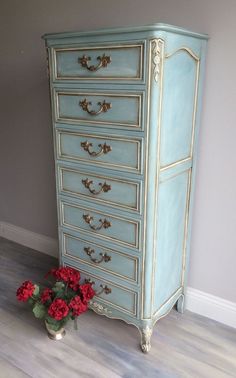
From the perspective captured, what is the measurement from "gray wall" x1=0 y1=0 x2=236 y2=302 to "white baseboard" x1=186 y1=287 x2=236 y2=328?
40 mm

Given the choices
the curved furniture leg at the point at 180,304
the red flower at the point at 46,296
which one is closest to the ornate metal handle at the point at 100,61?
the red flower at the point at 46,296

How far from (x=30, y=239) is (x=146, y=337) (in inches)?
53.9

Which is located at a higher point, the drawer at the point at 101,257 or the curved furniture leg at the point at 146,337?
the drawer at the point at 101,257

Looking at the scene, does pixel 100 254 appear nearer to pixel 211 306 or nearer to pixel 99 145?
pixel 99 145

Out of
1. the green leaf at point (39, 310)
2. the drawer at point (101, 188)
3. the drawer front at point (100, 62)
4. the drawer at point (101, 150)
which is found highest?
the drawer front at point (100, 62)

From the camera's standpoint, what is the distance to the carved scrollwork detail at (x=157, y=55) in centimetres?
128

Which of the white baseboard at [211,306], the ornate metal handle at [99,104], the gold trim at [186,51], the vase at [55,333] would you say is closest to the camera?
the gold trim at [186,51]

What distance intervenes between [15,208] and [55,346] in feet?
4.27

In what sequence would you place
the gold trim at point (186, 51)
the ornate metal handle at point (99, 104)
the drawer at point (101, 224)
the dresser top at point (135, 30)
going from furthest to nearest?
the drawer at point (101, 224)
the ornate metal handle at point (99, 104)
the gold trim at point (186, 51)
the dresser top at point (135, 30)

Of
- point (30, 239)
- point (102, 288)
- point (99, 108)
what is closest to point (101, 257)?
point (102, 288)

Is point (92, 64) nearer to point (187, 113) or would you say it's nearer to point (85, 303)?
point (187, 113)

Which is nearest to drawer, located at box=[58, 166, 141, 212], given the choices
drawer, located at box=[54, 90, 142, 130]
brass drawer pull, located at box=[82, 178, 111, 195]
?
brass drawer pull, located at box=[82, 178, 111, 195]

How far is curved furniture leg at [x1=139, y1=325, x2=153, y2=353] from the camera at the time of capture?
1679 mm

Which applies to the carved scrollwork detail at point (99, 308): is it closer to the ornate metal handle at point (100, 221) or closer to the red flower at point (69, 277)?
the red flower at point (69, 277)
